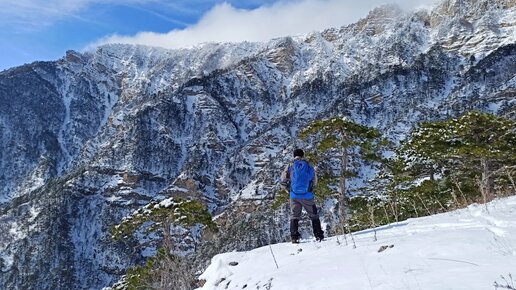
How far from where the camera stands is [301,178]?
11.0 metres

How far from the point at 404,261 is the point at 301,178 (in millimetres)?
5328

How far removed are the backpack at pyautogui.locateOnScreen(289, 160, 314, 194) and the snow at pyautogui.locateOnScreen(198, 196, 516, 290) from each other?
2081mm

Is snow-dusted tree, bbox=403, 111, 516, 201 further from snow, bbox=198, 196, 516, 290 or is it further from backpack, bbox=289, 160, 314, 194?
snow, bbox=198, 196, 516, 290

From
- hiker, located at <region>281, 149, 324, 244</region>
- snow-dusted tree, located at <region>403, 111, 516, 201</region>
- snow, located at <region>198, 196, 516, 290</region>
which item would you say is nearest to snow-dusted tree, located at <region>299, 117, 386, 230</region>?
snow-dusted tree, located at <region>403, 111, 516, 201</region>

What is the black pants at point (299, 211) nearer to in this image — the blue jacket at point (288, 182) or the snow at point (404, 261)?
the blue jacket at point (288, 182)

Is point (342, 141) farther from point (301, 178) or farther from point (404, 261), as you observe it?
point (404, 261)

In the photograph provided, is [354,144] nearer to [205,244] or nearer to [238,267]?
[238,267]

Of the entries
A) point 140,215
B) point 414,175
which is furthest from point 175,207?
point 414,175

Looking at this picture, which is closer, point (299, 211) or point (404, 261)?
point (404, 261)

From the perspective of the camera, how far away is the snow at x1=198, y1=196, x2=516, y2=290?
4.92 metres

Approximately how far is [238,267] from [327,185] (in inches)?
633

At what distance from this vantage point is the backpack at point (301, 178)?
11.0 metres

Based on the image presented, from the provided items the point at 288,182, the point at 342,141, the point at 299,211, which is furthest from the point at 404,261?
the point at 342,141

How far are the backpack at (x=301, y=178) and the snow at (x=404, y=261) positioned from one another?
2081 millimetres
